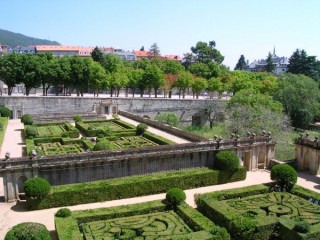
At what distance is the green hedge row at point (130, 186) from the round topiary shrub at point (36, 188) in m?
0.45

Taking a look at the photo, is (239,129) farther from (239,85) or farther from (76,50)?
(76,50)

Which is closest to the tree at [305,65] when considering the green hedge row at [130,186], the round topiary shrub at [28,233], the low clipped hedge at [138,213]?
the green hedge row at [130,186]

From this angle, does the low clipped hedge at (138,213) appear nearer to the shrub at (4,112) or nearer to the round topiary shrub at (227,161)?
the round topiary shrub at (227,161)

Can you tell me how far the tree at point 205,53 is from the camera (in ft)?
332

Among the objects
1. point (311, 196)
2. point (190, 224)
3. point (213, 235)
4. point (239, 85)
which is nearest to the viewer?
point (213, 235)

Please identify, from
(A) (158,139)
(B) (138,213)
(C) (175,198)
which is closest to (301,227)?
(C) (175,198)

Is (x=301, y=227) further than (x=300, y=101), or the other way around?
(x=300, y=101)

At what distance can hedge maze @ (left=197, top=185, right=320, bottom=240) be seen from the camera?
15.6 m

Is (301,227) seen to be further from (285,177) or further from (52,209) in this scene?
(52,209)

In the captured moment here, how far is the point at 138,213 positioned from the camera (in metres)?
18.0

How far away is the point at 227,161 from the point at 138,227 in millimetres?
10421

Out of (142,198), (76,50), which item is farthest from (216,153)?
(76,50)

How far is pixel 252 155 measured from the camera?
91.2ft

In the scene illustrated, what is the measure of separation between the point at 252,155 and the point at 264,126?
10107 mm
